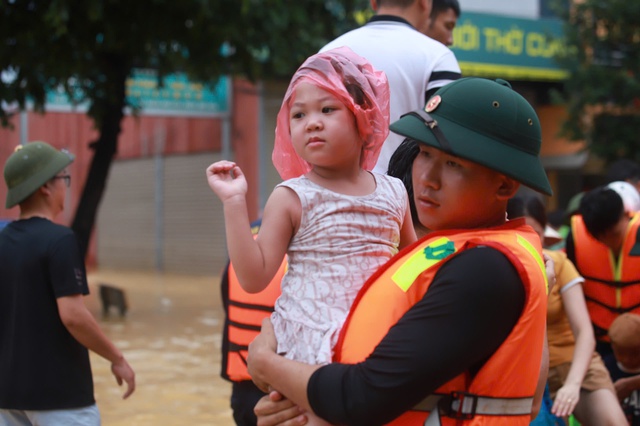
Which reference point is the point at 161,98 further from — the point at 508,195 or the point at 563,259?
the point at 508,195

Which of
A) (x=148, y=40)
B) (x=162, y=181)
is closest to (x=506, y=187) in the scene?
(x=148, y=40)

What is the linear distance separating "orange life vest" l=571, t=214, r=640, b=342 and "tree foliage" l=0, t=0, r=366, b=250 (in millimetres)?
6526

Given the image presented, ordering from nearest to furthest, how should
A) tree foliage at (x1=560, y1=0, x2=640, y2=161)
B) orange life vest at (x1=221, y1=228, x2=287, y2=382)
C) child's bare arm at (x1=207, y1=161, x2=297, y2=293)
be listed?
1. child's bare arm at (x1=207, y1=161, x2=297, y2=293)
2. orange life vest at (x1=221, y1=228, x2=287, y2=382)
3. tree foliage at (x1=560, y1=0, x2=640, y2=161)

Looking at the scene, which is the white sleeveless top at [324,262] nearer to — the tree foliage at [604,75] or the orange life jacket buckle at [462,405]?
the orange life jacket buckle at [462,405]

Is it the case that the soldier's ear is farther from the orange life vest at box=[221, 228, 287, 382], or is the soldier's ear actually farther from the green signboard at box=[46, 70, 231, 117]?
the green signboard at box=[46, 70, 231, 117]

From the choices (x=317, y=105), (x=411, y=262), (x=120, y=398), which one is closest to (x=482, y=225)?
(x=411, y=262)

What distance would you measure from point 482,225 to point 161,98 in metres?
18.0

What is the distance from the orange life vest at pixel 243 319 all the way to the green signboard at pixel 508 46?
15.0m

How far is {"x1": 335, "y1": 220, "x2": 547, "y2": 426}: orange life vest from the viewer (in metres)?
1.90

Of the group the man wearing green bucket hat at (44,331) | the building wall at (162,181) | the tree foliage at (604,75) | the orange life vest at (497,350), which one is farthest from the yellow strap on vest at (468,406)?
the building wall at (162,181)

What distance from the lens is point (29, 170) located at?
432 centimetres

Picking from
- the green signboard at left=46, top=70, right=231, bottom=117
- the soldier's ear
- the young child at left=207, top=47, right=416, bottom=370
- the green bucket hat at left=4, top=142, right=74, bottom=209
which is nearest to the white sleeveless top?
the young child at left=207, top=47, right=416, bottom=370

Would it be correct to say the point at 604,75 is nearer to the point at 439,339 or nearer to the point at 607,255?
the point at 607,255

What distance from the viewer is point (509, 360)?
1901 millimetres
